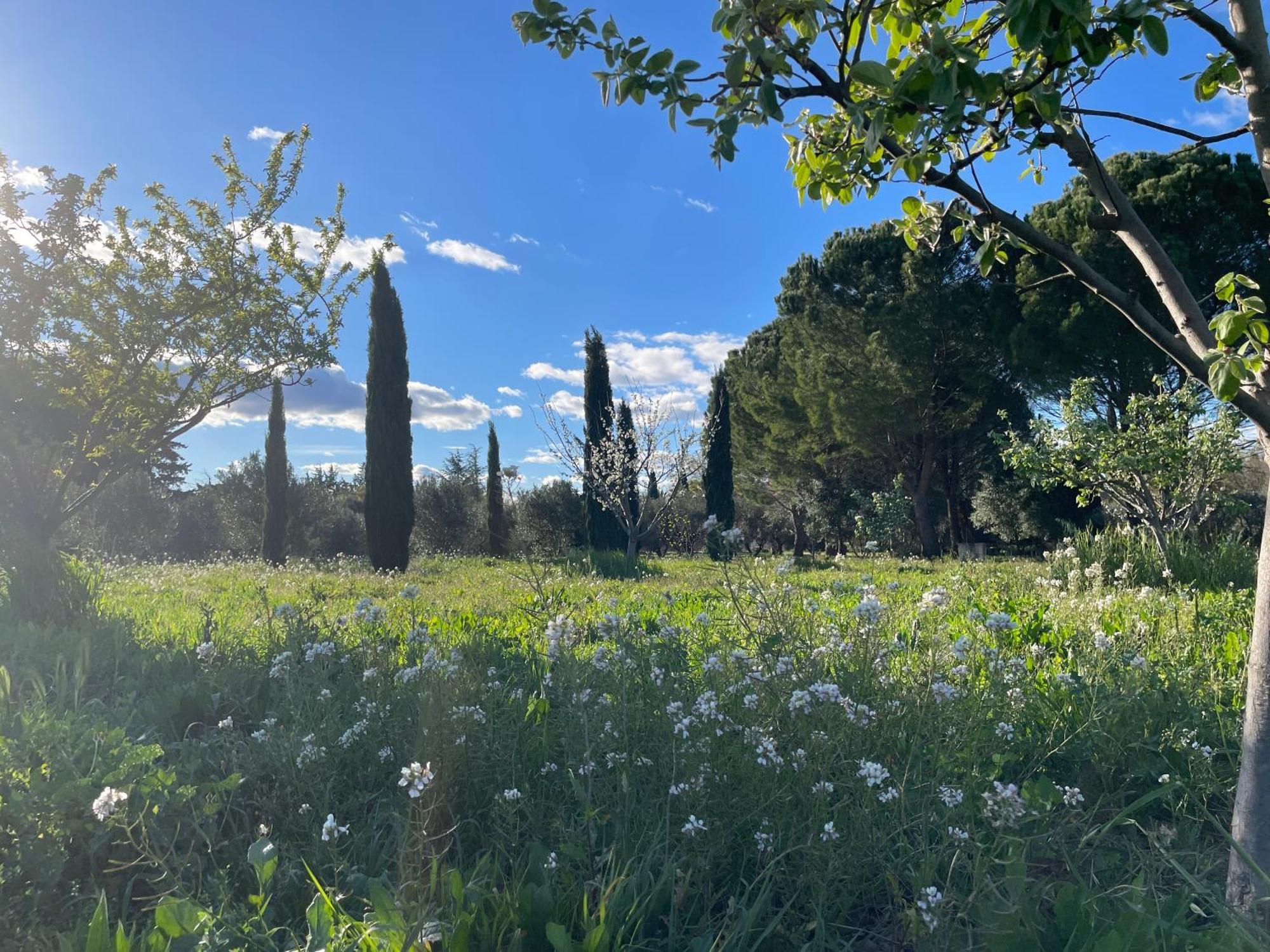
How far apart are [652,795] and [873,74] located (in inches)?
84.8

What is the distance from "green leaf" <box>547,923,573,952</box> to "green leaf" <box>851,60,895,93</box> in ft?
6.33

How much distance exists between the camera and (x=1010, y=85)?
189 centimetres

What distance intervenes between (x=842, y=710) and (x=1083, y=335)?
19.2 m

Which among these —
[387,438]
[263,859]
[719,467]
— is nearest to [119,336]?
[263,859]

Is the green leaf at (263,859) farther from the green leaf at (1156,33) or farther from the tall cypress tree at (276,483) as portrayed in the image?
the tall cypress tree at (276,483)

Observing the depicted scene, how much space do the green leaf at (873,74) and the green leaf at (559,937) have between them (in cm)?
193

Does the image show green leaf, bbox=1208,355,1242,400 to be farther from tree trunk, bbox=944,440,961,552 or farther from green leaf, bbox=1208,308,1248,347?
tree trunk, bbox=944,440,961,552

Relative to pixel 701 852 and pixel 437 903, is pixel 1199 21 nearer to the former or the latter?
pixel 701 852

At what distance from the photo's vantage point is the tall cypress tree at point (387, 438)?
18.2 metres

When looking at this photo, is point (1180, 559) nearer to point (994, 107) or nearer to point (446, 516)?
point (994, 107)

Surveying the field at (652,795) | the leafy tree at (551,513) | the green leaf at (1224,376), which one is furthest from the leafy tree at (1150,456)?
the leafy tree at (551,513)

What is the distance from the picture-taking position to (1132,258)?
1780cm

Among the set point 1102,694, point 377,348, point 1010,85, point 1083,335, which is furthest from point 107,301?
point 1083,335

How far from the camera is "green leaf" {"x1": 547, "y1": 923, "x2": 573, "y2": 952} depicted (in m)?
1.53
